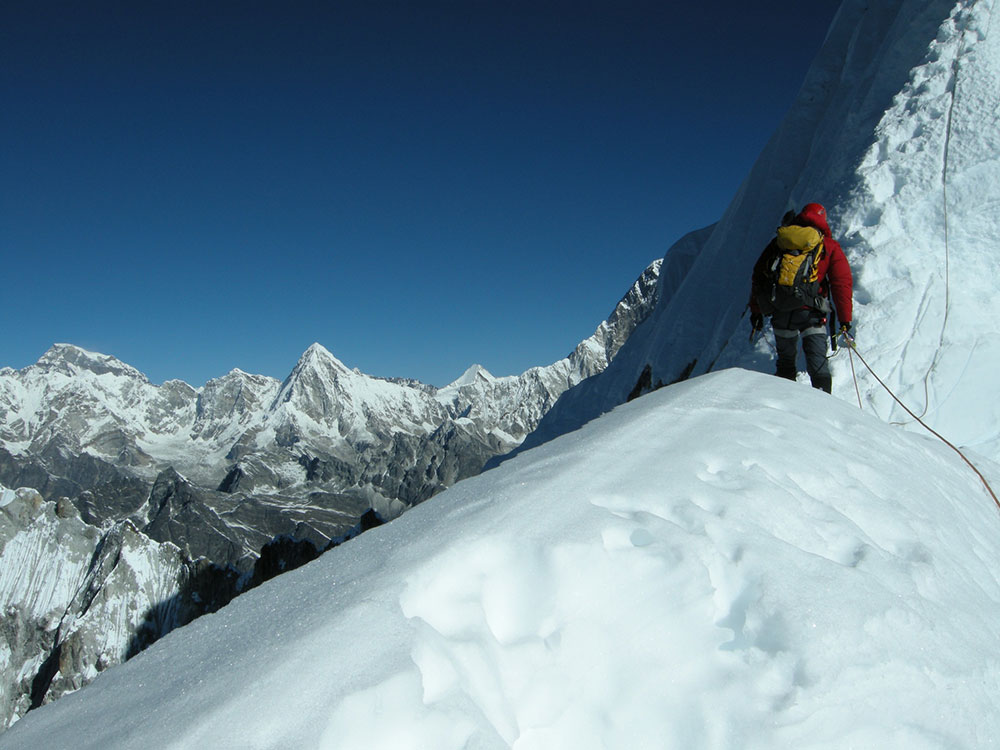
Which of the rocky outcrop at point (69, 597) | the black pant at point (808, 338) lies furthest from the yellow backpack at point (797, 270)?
the rocky outcrop at point (69, 597)

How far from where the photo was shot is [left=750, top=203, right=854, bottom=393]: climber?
30.7ft

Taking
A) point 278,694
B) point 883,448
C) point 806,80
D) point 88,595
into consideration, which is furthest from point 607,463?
point 88,595

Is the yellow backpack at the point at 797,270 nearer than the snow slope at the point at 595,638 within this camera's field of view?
No

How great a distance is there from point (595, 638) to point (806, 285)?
8.11 m

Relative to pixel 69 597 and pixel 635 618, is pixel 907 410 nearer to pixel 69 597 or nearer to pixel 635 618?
pixel 635 618

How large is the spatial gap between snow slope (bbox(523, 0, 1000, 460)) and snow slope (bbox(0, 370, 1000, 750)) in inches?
317

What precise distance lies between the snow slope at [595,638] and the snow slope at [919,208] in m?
8.05

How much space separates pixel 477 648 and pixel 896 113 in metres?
18.5

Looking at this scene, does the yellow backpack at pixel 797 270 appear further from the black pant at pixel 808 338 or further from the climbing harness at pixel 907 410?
the climbing harness at pixel 907 410

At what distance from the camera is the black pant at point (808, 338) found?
1005 centimetres

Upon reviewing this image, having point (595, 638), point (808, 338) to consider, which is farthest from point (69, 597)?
point (595, 638)

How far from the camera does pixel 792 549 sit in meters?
3.85

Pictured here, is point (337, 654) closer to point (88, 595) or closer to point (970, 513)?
point (970, 513)

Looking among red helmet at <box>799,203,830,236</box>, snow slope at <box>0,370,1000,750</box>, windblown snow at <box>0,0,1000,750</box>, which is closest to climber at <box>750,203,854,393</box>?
red helmet at <box>799,203,830,236</box>
